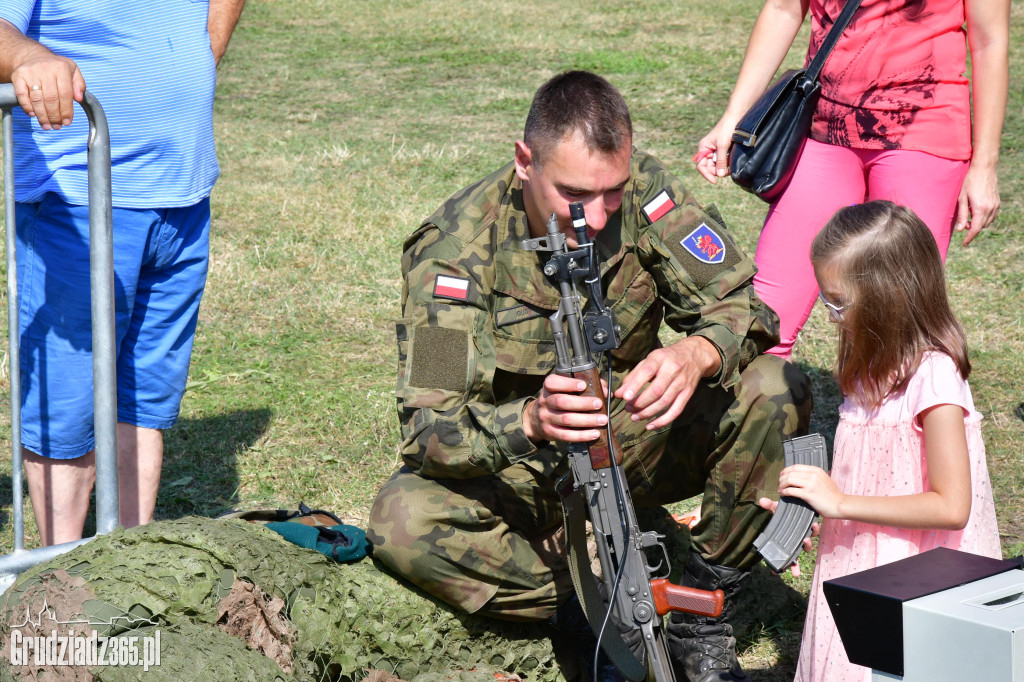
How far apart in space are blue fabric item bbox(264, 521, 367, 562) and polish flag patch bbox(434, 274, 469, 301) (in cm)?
78

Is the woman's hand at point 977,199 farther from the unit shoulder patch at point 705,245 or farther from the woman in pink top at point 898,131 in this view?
the unit shoulder patch at point 705,245

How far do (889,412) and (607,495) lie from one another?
30.5 inches

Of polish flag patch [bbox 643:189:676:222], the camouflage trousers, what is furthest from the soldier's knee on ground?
polish flag patch [bbox 643:189:676:222]

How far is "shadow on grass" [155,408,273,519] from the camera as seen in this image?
14.4 feet

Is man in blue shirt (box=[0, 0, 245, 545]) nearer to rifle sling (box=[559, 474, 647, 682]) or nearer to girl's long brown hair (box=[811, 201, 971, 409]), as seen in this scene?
rifle sling (box=[559, 474, 647, 682])

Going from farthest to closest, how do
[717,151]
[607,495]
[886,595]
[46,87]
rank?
[717,151] → [607,495] → [46,87] → [886,595]

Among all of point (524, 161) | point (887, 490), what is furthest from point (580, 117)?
point (887, 490)

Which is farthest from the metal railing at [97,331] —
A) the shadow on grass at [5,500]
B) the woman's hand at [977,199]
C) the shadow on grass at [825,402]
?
the shadow on grass at [825,402]

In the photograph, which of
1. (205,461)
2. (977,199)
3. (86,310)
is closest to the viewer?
(86,310)

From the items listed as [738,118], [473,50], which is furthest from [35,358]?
[473,50]

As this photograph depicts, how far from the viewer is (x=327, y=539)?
321cm

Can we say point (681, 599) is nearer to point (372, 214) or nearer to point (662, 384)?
point (662, 384)

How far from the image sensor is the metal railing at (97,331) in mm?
2912

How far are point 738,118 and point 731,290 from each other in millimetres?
966
